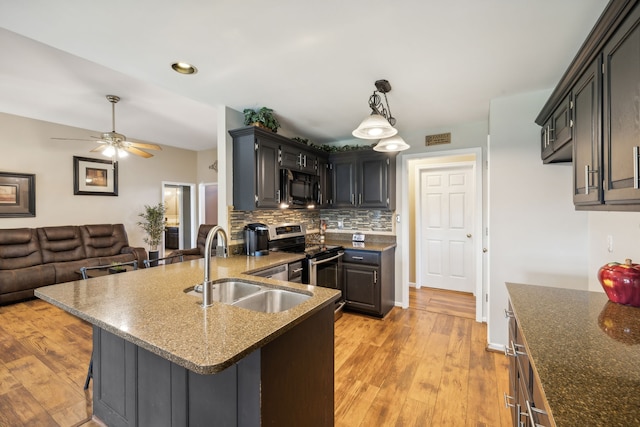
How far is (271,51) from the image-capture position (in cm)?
196

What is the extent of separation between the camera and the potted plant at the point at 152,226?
5.63 meters

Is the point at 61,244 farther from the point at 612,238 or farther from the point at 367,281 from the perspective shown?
the point at 612,238

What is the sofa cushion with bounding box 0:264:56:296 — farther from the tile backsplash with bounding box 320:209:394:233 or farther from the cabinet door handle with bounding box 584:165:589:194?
the cabinet door handle with bounding box 584:165:589:194

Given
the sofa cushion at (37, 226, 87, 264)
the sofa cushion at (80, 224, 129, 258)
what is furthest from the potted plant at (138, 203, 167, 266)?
the sofa cushion at (37, 226, 87, 264)

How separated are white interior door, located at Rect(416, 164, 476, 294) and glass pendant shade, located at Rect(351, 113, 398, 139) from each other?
302 centimetres

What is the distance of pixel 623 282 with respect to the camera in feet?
4.67

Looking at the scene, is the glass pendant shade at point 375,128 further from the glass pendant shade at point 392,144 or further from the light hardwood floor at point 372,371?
the light hardwood floor at point 372,371

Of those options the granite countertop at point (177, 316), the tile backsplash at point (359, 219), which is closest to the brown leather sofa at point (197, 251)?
the tile backsplash at point (359, 219)

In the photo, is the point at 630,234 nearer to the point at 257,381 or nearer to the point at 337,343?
the point at 257,381

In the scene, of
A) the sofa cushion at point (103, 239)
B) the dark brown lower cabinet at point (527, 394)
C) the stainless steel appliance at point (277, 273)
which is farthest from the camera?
the sofa cushion at point (103, 239)

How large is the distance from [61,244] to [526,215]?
629 centimetres

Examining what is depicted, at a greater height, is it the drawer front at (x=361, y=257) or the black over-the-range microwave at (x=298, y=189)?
the black over-the-range microwave at (x=298, y=189)

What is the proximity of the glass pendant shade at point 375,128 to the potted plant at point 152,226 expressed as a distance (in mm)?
5022

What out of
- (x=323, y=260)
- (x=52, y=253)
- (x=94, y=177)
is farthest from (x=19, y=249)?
(x=323, y=260)
